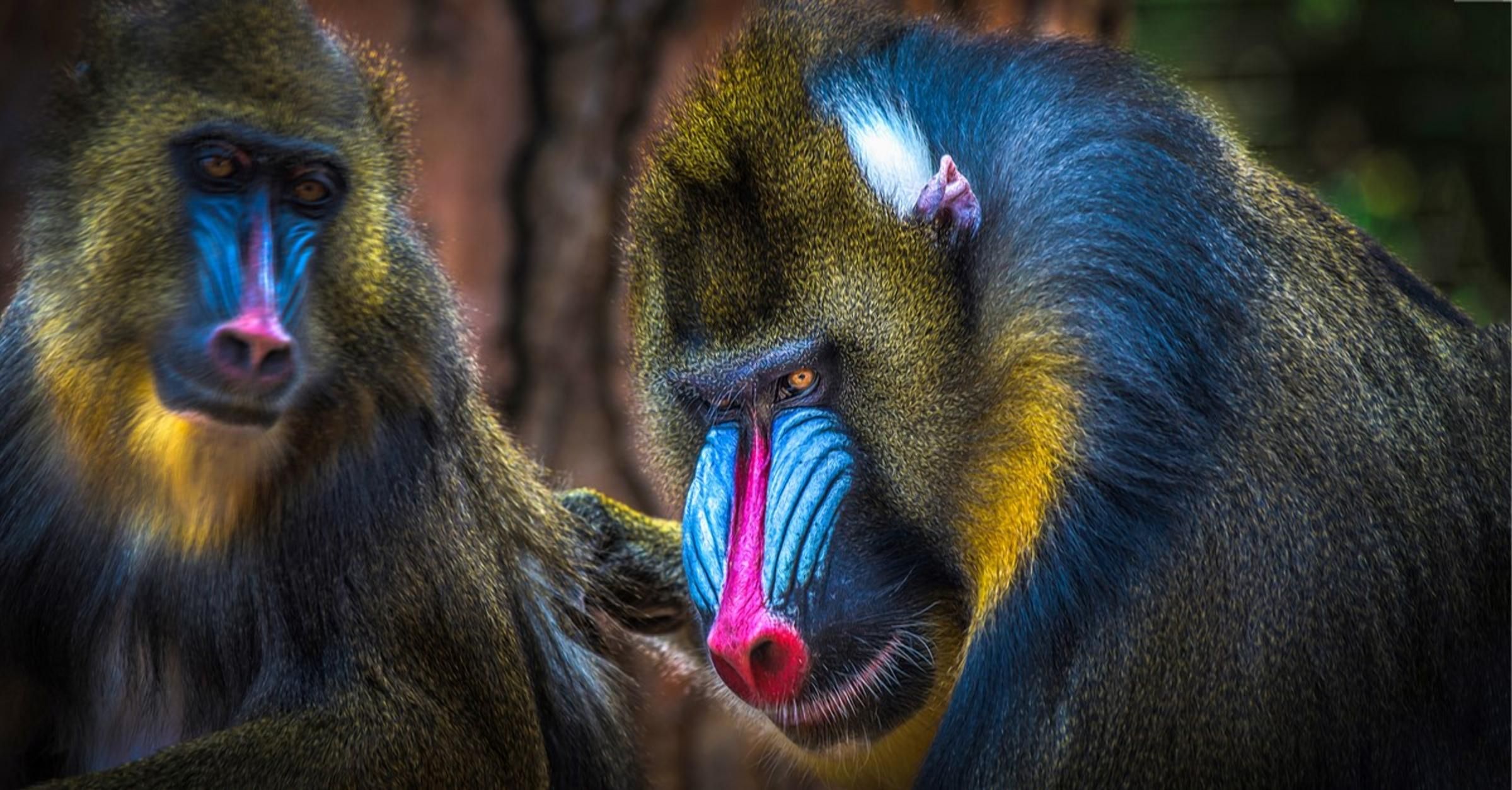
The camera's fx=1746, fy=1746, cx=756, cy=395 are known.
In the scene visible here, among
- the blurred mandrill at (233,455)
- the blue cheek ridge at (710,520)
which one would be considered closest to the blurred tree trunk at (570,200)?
the blurred mandrill at (233,455)

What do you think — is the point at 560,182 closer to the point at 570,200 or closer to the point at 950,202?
the point at 570,200

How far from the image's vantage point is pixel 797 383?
3275 millimetres

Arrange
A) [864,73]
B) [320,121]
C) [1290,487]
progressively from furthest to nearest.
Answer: [864,73] → [320,121] → [1290,487]

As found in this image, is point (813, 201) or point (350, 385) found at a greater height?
point (813, 201)

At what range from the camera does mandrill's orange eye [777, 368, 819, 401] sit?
3.26m

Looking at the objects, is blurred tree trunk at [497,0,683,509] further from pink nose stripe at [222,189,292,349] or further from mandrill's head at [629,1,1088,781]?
pink nose stripe at [222,189,292,349]

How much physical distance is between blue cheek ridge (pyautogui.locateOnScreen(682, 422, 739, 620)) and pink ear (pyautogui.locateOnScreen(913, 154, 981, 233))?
55 centimetres

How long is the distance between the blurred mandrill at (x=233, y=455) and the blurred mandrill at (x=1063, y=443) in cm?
54

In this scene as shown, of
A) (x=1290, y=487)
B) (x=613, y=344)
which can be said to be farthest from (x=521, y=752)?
(x=613, y=344)

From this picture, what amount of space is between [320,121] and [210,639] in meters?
0.97

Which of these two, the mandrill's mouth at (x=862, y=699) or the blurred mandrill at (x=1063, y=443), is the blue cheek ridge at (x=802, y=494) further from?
the mandrill's mouth at (x=862, y=699)

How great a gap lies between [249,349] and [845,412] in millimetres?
1061

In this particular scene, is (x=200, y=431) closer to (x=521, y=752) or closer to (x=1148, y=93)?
(x=521, y=752)

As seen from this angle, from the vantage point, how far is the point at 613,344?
550cm
